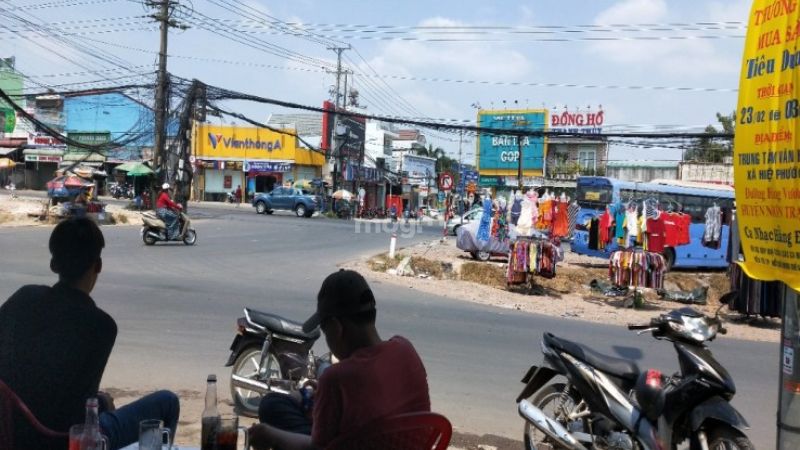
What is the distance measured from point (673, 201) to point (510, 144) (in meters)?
35.6

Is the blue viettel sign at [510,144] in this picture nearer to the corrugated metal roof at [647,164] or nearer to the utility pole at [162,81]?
the corrugated metal roof at [647,164]

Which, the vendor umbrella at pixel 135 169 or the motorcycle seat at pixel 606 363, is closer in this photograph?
the motorcycle seat at pixel 606 363

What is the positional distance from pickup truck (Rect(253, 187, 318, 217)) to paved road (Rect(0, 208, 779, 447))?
22.8 metres

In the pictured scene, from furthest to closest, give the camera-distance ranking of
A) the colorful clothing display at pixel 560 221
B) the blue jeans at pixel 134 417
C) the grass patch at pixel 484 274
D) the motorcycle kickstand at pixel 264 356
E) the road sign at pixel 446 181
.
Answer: the road sign at pixel 446 181 → the colorful clothing display at pixel 560 221 → the grass patch at pixel 484 274 → the motorcycle kickstand at pixel 264 356 → the blue jeans at pixel 134 417

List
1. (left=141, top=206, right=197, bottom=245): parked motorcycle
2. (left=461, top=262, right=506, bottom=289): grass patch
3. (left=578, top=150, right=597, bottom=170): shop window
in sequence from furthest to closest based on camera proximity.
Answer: (left=578, top=150, right=597, bottom=170): shop window, (left=141, top=206, right=197, bottom=245): parked motorcycle, (left=461, top=262, right=506, bottom=289): grass patch

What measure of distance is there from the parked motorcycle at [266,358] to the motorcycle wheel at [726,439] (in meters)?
2.86

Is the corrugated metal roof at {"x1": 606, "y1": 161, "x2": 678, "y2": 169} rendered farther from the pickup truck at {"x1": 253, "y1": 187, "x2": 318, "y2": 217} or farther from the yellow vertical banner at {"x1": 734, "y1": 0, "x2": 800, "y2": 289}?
the yellow vertical banner at {"x1": 734, "y1": 0, "x2": 800, "y2": 289}

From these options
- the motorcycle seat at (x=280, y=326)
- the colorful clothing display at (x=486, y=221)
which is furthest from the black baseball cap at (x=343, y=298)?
the colorful clothing display at (x=486, y=221)

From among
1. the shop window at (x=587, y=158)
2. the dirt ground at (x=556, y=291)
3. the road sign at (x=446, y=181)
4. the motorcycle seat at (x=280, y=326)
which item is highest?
→ the shop window at (x=587, y=158)

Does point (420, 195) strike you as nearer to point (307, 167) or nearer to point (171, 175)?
point (307, 167)

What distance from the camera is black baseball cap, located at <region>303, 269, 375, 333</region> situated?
8.52 ft

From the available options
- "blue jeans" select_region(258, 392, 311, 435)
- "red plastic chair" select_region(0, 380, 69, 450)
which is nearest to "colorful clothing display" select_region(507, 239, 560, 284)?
"blue jeans" select_region(258, 392, 311, 435)

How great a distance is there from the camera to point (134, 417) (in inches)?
123

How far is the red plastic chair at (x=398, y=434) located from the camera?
2377mm
